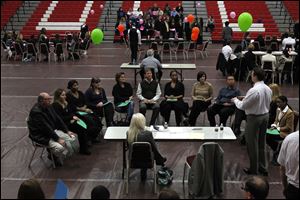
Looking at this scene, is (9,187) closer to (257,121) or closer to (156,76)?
(257,121)

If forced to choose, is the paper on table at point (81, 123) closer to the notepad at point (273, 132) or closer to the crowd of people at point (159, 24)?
the notepad at point (273, 132)

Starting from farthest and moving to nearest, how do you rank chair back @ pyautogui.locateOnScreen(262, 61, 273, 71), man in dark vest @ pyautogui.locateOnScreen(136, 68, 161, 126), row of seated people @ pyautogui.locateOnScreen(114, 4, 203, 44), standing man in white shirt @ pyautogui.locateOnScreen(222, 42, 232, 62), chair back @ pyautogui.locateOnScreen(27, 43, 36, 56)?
1. row of seated people @ pyautogui.locateOnScreen(114, 4, 203, 44)
2. chair back @ pyautogui.locateOnScreen(27, 43, 36, 56)
3. standing man in white shirt @ pyautogui.locateOnScreen(222, 42, 232, 62)
4. chair back @ pyautogui.locateOnScreen(262, 61, 273, 71)
5. man in dark vest @ pyautogui.locateOnScreen(136, 68, 161, 126)

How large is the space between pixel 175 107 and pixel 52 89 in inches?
174

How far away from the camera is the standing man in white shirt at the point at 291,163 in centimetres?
372

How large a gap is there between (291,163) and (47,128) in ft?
11.3

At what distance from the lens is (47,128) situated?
236 inches

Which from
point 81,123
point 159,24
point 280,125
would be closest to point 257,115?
point 280,125

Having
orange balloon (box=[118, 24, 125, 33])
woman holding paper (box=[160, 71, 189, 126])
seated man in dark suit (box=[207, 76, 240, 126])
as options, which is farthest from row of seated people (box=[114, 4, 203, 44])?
seated man in dark suit (box=[207, 76, 240, 126])

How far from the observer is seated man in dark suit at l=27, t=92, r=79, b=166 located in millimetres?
5934

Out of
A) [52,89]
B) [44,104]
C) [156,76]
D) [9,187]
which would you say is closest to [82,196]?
[9,187]

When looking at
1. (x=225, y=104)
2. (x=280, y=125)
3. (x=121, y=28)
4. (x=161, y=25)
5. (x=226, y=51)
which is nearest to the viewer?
(x=280, y=125)

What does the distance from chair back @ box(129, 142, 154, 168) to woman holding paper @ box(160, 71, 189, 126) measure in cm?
254

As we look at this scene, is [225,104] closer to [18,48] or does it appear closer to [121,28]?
[18,48]

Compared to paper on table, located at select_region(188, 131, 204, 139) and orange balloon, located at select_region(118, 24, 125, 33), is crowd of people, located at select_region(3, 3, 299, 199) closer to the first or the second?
paper on table, located at select_region(188, 131, 204, 139)
